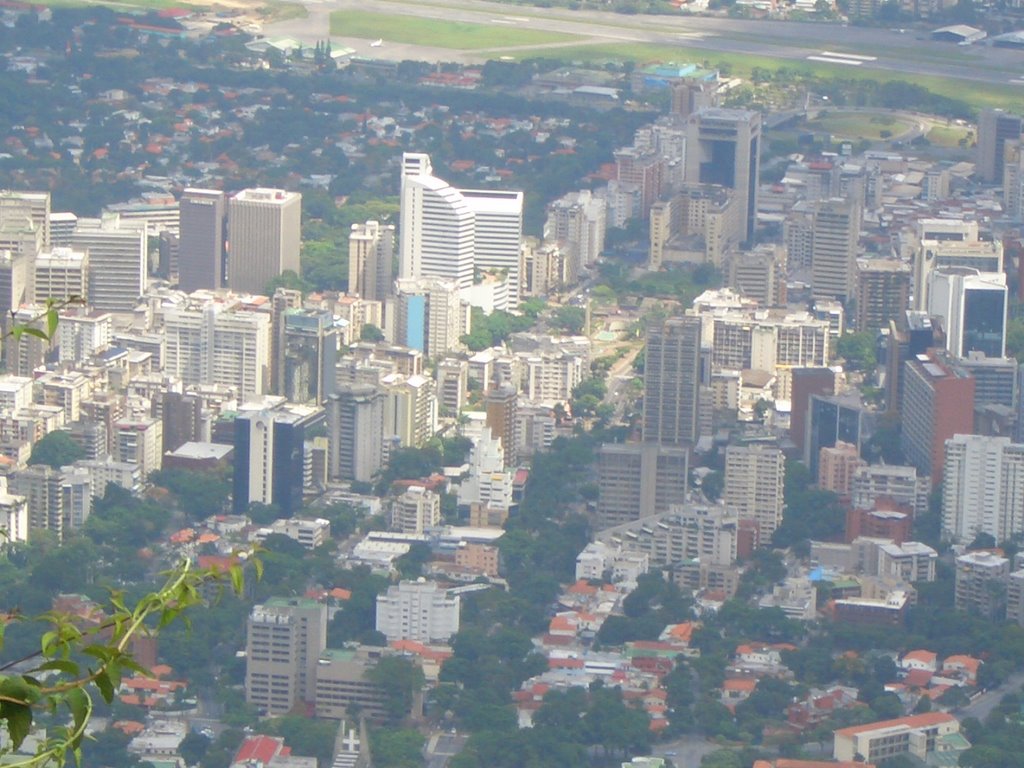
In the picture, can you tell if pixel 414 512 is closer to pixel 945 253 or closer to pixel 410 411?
pixel 410 411

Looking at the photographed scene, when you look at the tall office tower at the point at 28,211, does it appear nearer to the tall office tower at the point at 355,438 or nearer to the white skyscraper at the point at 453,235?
the white skyscraper at the point at 453,235

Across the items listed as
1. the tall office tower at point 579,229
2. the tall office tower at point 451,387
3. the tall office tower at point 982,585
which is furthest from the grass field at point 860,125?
the tall office tower at point 982,585

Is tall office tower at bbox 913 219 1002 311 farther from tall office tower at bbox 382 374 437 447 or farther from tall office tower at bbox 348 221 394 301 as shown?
tall office tower at bbox 382 374 437 447

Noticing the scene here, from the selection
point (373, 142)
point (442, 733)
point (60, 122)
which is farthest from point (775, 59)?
point (442, 733)

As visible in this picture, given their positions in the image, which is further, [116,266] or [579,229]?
[579,229]

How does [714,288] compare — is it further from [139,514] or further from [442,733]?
[442,733]

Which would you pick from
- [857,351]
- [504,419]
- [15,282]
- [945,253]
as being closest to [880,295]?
[945,253]
